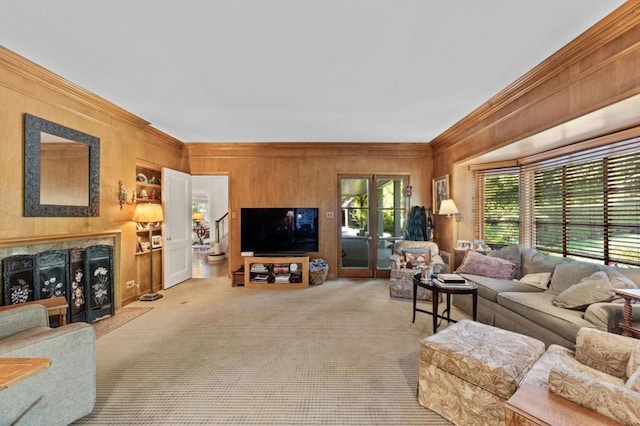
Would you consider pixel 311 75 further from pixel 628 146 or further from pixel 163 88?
pixel 628 146

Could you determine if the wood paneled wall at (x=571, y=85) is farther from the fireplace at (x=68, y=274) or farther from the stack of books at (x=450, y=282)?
the fireplace at (x=68, y=274)

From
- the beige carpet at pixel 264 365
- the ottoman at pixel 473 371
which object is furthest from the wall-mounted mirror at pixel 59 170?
the ottoman at pixel 473 371

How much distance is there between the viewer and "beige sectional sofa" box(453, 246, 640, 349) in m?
2.20

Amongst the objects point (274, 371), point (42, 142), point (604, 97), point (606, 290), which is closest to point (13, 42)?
point (42, 142)

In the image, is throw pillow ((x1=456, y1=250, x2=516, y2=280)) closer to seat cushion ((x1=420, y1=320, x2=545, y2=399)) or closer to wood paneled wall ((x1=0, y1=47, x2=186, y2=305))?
seat cushion ((x1=420, y1=320, x2=545, y2=399))

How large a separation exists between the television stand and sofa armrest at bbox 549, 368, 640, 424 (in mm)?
3898

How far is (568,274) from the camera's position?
9.20 feet

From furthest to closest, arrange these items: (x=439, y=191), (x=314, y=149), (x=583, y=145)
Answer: (x=314, y=149), (x=439, y=191), (x=583, y=145)

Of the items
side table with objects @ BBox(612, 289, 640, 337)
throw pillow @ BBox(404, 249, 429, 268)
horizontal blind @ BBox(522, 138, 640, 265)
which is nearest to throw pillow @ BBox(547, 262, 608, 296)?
horizontal blind @ BBox(522, 138, 640, 265)

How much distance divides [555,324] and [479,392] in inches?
49.0

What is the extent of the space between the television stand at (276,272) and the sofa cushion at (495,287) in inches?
108

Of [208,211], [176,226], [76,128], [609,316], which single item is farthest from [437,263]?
[208,211]

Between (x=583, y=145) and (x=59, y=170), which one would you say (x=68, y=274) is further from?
(x=583, y=145)

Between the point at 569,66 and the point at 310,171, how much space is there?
390 centimetres
